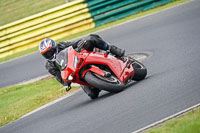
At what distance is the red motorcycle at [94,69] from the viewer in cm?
802

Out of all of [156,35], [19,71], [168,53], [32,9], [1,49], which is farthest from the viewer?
[32,9]

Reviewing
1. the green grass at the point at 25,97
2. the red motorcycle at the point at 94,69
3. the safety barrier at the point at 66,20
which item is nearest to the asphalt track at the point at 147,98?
the red motorcycle at the point at 94,69

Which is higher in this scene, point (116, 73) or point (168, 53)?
point (116, 73)

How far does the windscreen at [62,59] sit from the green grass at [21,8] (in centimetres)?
1527

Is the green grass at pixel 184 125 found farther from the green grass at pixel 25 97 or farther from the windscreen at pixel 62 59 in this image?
the green grass at pixel 25 97

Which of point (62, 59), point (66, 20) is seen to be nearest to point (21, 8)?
point (66, 20)

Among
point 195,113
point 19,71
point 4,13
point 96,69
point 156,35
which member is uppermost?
point 195,113

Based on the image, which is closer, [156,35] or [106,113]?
[106,113]

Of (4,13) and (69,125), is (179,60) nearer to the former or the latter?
(69,125)

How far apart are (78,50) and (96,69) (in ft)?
1.66

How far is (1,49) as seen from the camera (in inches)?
717

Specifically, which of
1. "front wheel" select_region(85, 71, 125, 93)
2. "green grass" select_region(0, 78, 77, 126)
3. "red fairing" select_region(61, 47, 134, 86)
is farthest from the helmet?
"green grass" select_region(0, 78, 77, 126)

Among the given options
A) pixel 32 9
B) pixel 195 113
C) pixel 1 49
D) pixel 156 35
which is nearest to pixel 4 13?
pixel 32 9

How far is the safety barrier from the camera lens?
688 inches
